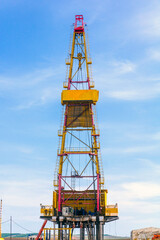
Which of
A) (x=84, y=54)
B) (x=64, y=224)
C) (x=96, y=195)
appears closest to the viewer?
(x=64, y=224)

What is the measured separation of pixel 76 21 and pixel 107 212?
37878 millimetres

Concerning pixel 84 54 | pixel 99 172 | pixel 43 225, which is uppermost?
pixel 84 54

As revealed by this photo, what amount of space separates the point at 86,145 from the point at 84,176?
5.51 metres

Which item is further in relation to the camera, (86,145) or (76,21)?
(76,21)

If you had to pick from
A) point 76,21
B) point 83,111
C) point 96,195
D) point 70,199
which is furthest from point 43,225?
point 76,21

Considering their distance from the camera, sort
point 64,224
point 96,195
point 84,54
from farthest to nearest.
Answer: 1. point 84,54
2. point 96,195
3. point 64,224

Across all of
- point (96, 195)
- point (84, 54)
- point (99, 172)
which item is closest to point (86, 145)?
point (99, 172)

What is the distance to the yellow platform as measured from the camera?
67.0 m

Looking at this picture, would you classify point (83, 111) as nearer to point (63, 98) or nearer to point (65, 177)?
point (63, 98)

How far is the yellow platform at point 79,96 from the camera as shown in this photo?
67.0 meters

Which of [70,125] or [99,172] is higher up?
[70,125]

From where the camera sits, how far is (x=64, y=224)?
207ft

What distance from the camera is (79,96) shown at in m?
67.2

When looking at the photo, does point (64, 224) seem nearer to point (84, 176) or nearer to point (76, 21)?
point (84, 176)
